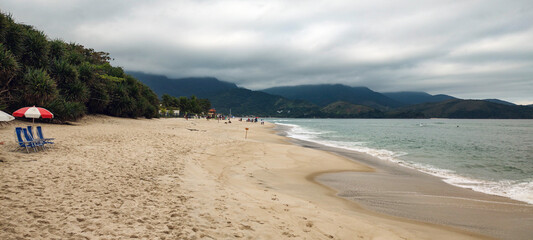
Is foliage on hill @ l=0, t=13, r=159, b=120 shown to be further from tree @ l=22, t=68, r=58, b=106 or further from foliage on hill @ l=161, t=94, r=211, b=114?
foliage on hill @ l=161, t=94, r=211, b=114

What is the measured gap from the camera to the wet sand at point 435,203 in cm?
670

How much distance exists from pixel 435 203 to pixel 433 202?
102 millimetres

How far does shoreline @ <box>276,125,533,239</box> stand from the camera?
6738 mm

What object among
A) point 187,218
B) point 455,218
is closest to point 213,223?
point 187,218

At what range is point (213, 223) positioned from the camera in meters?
4.89

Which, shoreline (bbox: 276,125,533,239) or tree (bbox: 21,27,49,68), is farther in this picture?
tree (bbox: 21,27,49,68)

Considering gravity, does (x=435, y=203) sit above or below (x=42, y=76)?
below

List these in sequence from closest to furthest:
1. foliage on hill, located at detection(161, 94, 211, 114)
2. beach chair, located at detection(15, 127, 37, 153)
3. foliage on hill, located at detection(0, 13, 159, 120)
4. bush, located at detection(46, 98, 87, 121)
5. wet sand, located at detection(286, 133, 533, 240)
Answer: wet sand, located at detection(286, 133, 533, 240) < beach chair, located at detection(15, 127, 37, 153) < foliage on hill, located at detection(0, 13, 159, 120) < bush, located at detection(46, 98, 87, 121) < foliage on hill, located at detection(161, 94, 211, 114)

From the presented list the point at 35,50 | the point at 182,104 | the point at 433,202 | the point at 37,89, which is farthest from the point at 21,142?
the point at 182,104

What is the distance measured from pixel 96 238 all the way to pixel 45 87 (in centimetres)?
2194

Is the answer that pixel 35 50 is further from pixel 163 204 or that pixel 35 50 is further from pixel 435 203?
pixel 435 203

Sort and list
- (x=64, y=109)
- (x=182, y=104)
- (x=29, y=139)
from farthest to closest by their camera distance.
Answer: (x=182, y=104)
(x=64, y=109)
(x=29, y=139)

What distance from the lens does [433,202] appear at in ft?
28.0

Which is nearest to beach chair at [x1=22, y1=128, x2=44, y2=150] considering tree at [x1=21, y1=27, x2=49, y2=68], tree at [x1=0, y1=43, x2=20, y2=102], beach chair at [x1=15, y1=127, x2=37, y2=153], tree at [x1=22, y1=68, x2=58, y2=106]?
beach chair at [x1=15, y1=127, x2=37, y2=153]
